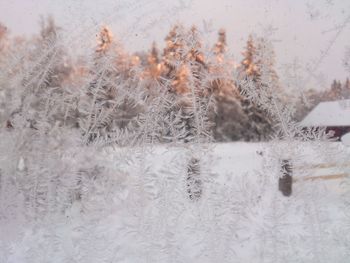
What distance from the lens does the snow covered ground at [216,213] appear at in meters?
2.02

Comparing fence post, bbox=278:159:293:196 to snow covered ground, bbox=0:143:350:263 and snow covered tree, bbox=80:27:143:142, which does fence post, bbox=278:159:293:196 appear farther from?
snow covered tree, bbox=80:27:143:142

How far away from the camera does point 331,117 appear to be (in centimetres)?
205

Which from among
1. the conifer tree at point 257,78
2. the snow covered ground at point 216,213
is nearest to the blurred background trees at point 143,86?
the conifer tree at point 257,78

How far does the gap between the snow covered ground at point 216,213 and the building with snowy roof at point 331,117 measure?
0.17 metres

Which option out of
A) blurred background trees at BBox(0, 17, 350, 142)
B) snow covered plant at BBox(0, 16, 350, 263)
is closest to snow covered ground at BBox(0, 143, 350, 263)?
snow covered plant at BBox(0, 16, 350, 263)

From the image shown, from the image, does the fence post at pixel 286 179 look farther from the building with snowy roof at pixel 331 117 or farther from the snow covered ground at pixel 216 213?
the building with snowy roof at pixel 331 117

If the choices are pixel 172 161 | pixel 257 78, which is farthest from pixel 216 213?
pixel 257 78

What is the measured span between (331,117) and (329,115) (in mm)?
14

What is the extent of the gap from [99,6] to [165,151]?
896 millimetres

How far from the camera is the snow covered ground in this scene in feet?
6.62

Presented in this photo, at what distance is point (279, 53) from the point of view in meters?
2.10

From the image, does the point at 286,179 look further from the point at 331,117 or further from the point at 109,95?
the point at 109,95

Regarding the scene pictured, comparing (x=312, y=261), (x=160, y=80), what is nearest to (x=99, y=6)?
(x=160, y=80)

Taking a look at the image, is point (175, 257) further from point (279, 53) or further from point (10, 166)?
point (279, 53)
